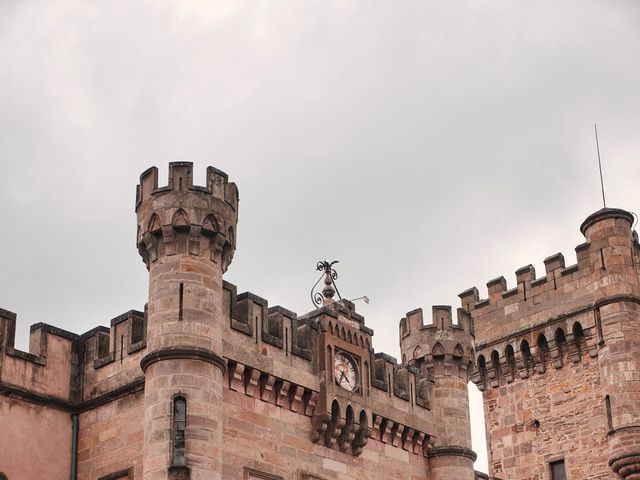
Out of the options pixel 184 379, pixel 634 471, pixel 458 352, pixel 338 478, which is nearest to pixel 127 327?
pixel 184 379

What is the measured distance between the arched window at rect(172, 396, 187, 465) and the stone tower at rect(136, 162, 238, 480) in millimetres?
12

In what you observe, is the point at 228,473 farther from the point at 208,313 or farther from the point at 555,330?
the point at 555,330

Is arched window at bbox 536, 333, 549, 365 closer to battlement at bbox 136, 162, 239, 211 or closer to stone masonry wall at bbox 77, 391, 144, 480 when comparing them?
battlement at bbox 136, 162, 239, 211

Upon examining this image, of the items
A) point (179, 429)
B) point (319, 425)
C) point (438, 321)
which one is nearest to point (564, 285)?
point (438, 321)

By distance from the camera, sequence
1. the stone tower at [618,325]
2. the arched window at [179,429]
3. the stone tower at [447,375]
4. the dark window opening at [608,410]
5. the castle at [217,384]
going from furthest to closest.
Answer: the dark window opening at [608,410], the stone tower at [618,325], the stone tower at [447,375], the castle at [217,384], the arched window at [179,429]

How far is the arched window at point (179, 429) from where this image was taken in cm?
2719

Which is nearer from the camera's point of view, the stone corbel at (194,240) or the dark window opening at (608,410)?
the stone corbel at (194,240)

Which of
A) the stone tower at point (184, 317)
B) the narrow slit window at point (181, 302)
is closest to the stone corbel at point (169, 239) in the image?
the stone tower at point (184, 317)

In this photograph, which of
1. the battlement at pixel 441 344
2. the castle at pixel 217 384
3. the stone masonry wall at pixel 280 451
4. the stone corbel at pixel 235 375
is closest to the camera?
A: the castle at pixel 217 384

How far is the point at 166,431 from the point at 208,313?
2808 millimetres

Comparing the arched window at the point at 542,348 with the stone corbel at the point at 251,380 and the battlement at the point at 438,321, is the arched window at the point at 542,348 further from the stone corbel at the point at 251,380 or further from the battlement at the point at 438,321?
the stone corbel at the point at 251,380

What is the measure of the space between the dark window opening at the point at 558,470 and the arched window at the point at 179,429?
1999cm

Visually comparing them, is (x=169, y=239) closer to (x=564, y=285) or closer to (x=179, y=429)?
(x=179, y=429)

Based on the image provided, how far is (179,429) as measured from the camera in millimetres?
27609
